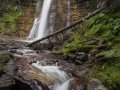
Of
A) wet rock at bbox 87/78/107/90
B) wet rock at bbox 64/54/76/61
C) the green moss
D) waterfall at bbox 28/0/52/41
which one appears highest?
waterfall at bbox 28/0/52/41

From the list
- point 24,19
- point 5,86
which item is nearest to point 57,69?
point 5,86

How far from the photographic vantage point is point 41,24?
1806 cm

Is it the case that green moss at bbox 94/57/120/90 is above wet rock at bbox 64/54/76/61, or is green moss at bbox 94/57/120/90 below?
below

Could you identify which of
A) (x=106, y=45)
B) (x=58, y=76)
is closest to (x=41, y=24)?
(x=106, y=45)

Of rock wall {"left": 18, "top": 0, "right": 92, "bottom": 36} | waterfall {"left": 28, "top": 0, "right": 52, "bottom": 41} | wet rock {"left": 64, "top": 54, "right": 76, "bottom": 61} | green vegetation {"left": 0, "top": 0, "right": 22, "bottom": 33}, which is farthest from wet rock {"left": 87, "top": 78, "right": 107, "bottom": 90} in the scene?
green vegetation {"left": 0, "top": 0, "right": 22, "bottom": 33}

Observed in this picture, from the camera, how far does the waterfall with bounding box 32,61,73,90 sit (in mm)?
6565

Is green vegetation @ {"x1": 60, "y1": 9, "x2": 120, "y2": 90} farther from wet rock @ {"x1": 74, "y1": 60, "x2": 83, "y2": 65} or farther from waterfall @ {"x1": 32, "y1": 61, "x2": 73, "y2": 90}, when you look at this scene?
waterfall @ {"x1": 32, "y1": 61, "x2": 73, "y2": 90}

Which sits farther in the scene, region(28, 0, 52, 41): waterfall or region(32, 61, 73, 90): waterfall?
region(28, 0, 52, 41): waterfall

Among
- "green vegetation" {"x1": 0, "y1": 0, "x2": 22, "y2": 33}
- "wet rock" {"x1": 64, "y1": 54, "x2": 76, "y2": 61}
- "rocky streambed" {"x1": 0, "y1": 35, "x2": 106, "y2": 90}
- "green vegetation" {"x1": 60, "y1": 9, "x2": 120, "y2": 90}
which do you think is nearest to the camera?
"rocky streambed" {"x1": 0, "y1": 35, "x2": 106, "y2": 90}

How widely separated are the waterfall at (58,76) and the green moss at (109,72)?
3.39ft

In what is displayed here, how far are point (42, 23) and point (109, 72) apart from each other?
1246cm

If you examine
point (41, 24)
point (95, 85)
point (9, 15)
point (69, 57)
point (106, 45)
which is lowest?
point (95, 85)

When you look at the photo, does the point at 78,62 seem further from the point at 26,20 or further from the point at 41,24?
the point at 26,20

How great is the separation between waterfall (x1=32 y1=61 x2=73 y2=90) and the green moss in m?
1.03
